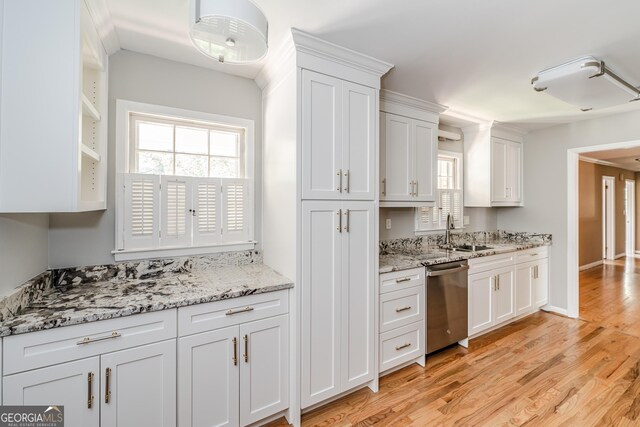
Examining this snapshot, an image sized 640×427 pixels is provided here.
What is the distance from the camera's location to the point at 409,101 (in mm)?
2740

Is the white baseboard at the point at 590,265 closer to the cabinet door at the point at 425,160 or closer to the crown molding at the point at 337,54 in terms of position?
the cabinet door at the point at 425,160

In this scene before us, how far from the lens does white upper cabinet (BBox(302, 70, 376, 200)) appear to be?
185 cm

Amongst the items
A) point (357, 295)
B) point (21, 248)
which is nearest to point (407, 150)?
point (357, 295)

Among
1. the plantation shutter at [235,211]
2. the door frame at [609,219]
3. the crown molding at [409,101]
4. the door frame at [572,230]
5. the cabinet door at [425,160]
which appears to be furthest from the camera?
the door frame at [609,219]

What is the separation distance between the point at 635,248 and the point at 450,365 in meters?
8.41

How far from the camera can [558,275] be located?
3717 mm

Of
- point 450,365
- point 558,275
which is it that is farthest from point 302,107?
point 558,275

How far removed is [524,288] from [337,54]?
3.45 meters

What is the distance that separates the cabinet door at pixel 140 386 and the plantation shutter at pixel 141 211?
0.81 m

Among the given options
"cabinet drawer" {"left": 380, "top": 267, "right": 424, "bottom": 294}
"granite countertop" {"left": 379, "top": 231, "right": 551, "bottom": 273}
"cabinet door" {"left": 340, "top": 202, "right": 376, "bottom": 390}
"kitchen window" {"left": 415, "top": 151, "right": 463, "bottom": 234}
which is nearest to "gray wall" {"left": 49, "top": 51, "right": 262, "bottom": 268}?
"cabinet door" {"left": 340, "top": 202, "right": 376, "bottom": 390}

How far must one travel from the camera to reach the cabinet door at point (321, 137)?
1.83 meters
